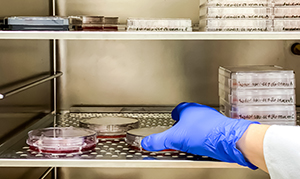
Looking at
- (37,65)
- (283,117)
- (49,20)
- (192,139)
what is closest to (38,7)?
(37,65)

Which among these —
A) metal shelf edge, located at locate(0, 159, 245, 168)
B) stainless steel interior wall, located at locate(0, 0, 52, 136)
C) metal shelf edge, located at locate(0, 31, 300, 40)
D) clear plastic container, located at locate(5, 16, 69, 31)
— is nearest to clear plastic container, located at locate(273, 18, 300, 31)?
metal shelf edge, located at locate(0, 31, 300, 40)

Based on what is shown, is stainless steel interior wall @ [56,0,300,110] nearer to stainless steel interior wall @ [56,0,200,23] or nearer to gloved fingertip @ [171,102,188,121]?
stainless steel interior wall @ [56,0,200,23]

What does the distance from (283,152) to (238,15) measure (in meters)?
0.65

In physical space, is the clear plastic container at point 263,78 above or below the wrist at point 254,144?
above

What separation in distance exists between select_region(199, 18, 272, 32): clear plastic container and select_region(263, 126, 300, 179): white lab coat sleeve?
0.52 metres

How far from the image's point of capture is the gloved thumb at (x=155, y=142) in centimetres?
150

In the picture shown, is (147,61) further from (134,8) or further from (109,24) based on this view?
(109,24)

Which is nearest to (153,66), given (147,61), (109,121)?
(147,61)

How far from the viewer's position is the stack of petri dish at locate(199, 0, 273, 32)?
1.63 m

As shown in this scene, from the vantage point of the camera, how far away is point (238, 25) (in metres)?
1.64

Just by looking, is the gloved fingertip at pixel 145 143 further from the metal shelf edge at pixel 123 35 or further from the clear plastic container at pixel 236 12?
the clear plastic container at pixel 236 12

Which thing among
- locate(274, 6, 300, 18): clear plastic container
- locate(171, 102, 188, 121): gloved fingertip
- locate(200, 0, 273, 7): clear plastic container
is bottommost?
locate(171, 102, 188, 121): gloved fingertip

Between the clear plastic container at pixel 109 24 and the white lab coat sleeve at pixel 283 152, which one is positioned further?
the clear plastic container at pixel 109 24

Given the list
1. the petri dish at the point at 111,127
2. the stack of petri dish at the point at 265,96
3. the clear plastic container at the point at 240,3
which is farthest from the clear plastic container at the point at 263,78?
the petri dish at the point at 111,127
